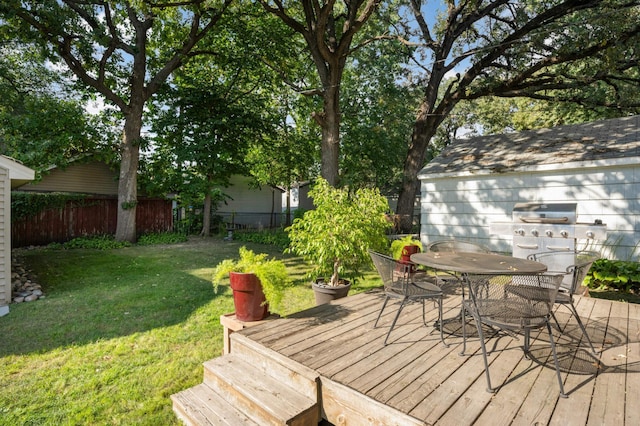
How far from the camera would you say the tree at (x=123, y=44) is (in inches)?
360

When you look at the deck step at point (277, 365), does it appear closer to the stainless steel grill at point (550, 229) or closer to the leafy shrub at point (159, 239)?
the stainless steel grill at point (550, 229)

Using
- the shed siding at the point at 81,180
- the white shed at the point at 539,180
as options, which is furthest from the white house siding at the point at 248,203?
the white shed at the point at 539,180

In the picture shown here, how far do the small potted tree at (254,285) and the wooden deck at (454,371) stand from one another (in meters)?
0.22

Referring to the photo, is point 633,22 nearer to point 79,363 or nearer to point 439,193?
point 439,193

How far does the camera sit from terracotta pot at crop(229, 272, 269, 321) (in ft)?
10.3

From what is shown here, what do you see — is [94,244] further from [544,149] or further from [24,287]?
[544,149]

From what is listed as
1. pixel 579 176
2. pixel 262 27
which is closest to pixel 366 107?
pixel 262 27

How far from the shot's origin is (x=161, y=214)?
46.0 ft

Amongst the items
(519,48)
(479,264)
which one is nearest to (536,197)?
(479,264)

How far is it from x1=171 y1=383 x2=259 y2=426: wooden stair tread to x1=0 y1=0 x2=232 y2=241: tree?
10.2 metres

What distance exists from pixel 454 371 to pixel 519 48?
10.2 metres

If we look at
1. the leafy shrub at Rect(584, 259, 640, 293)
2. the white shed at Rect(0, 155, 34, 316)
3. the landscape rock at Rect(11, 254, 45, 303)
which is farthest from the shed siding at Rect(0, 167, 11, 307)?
the leafy shrub at Rect(584, 259, 640, 293)

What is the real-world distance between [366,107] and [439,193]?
8468 mm

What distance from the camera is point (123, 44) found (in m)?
11.0
